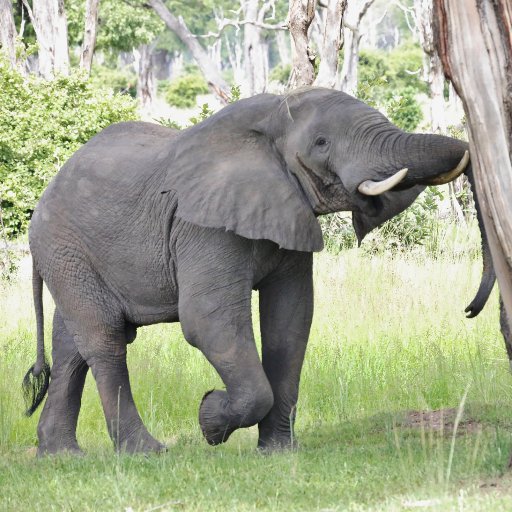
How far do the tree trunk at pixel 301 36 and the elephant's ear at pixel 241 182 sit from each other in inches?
292

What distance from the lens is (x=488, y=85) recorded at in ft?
16.4

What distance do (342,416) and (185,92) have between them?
48988 millimetres

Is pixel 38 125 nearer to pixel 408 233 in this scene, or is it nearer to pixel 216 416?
pixel 408 233

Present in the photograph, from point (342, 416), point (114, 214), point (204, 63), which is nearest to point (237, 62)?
point (204, 63)

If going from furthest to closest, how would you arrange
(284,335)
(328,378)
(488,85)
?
(328,378) → (284,335) → (488,85)

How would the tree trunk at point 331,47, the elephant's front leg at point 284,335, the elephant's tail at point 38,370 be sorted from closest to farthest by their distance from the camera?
the elephant's front leg at point 284,335
the elephant's tail at point 38,370
the tree trunk at point 331,47

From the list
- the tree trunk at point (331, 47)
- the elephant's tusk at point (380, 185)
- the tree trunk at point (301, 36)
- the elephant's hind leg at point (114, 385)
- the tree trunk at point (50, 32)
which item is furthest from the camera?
the tree trunk at point (50, 32)

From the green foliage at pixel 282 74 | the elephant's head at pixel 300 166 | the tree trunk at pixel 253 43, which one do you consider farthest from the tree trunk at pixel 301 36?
the green foliage at pixel 282 74

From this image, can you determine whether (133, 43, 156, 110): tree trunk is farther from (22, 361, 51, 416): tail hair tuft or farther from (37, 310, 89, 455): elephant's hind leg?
(37, 310, 89, 455): elephant's hind leg

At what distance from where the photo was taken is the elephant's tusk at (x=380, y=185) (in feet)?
18.9

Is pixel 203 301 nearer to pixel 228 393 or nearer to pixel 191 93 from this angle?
pixel 228 393

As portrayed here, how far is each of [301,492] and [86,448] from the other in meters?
3.13

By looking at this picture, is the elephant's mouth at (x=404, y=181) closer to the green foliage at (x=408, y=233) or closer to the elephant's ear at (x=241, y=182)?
the elephant's ear at (x=241, y=182)

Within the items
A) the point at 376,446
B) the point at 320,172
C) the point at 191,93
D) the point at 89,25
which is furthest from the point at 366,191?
the point at 191,93
